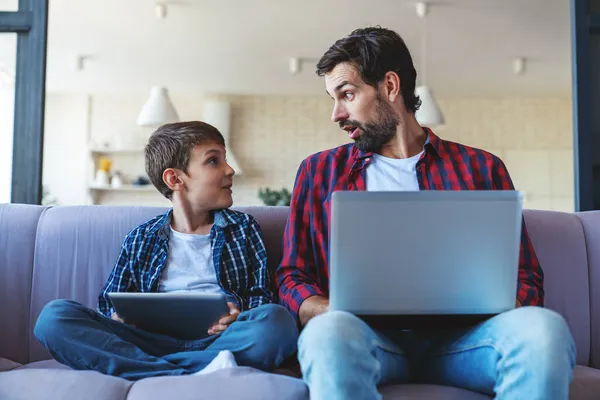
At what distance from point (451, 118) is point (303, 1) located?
11.8ft

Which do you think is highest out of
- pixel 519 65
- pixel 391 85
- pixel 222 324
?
pixel 519 65

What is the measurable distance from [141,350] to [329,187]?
0.60 m

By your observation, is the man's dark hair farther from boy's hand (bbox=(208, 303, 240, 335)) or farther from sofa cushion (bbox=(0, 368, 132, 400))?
sofa cushion (bbox=(0, 368, 132, 400))

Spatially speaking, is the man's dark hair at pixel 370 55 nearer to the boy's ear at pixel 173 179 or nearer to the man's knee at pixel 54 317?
the boy's ear at pixel 173 179

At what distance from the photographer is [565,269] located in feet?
6.23

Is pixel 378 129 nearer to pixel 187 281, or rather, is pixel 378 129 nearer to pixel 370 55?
pixel 370 55

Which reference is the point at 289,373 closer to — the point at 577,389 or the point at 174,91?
the point at 577,389

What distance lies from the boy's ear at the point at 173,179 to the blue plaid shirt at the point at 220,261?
0.44 feet

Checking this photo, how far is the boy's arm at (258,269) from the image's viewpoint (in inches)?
67.8

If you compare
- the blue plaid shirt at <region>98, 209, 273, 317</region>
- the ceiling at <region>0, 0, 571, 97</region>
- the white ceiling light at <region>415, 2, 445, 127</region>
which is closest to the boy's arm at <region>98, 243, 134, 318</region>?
the blue plaid shirt at <region>98, 209, 273, 317</region>

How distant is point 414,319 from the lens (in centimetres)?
118

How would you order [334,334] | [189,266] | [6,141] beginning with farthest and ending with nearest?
[6,141], [189,266], [334,334]

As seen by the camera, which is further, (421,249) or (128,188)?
(128,188)

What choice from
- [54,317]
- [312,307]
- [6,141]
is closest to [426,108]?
[6,141]
